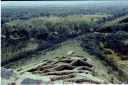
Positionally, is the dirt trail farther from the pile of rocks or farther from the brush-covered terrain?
the pile of rocks

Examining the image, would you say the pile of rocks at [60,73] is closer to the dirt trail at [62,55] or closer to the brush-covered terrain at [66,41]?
the brush-covered terrain at [66,41]

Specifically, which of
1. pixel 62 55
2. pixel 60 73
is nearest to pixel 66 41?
pixel 62 55

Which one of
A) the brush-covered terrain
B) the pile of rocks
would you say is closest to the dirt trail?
the brush-covered terrain

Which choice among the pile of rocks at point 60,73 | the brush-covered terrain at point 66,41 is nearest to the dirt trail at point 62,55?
the brush-covered terrain at point 66,41

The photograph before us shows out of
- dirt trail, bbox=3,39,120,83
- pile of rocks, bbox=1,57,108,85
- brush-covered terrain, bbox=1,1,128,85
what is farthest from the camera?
dirt trail, bbox=3,39,120,83

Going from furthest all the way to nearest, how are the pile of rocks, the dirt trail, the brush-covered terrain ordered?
1. the dirt trail
2. the brush-covered terrain
3. the pile of rocks

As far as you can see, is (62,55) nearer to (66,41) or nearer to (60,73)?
(66,41)

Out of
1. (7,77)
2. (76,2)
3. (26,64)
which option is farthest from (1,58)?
(76,2)

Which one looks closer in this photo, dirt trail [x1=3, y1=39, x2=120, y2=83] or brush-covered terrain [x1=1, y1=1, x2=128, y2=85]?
brush-covered terrain [x1=1, y1=1, x2=128, y2=85]
